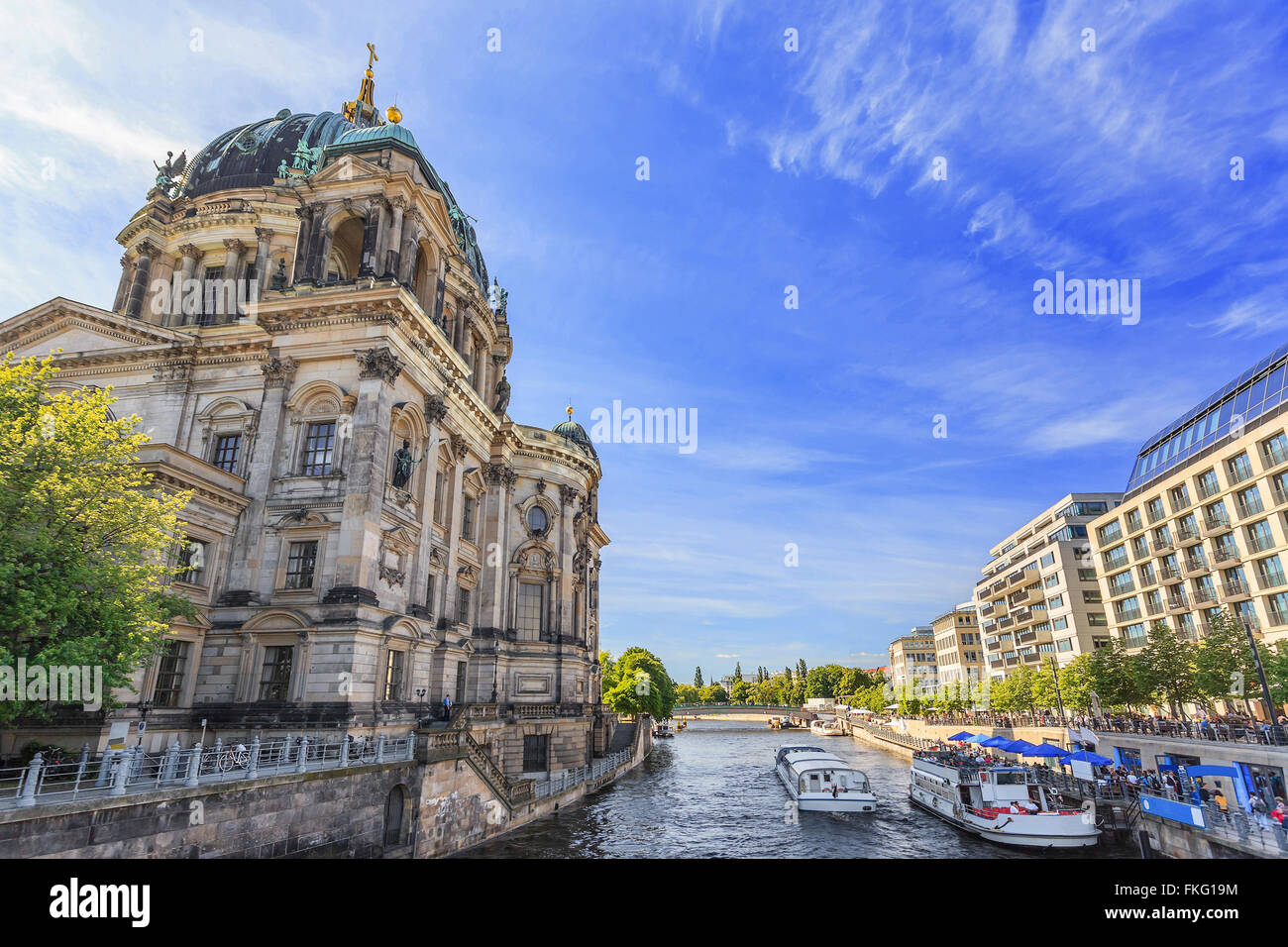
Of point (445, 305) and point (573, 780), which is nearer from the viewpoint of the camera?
point (573, 780)

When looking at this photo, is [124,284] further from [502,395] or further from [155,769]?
[155,769]

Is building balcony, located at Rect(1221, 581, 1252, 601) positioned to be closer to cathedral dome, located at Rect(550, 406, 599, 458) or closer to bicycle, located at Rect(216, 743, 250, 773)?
cathedral dome, located at Rect(550, 406, 599, 458)

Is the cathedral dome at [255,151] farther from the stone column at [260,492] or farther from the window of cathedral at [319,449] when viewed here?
the window of cathedral at [319,449]

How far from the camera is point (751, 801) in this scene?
50.0 m

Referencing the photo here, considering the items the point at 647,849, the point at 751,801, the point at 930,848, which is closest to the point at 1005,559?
the point at 751,801

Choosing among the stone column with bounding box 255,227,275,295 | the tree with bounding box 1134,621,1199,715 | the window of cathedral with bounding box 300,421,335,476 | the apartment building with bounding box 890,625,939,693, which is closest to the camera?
the window of cathedral with bounding box 300,421,335,476

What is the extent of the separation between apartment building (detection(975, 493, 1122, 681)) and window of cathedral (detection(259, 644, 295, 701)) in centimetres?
7622

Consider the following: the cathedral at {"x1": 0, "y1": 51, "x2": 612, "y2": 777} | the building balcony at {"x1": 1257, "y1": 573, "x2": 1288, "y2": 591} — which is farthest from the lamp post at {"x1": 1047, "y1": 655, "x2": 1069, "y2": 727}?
the cathedral at {"x1": 0, "y1": 51, "x2": 612, "y2": 777}

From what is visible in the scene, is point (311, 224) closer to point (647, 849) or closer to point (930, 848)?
point (647, 849)

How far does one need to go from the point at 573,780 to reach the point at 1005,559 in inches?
3818

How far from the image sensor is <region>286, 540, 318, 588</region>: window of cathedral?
31.6m

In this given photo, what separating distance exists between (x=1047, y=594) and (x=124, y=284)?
10531 centimetres

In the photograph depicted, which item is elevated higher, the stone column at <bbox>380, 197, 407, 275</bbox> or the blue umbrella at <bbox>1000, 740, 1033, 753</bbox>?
the stone column at <bbox>380, 197, 407, 275</bbox>

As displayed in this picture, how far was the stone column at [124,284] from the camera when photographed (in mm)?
46594
